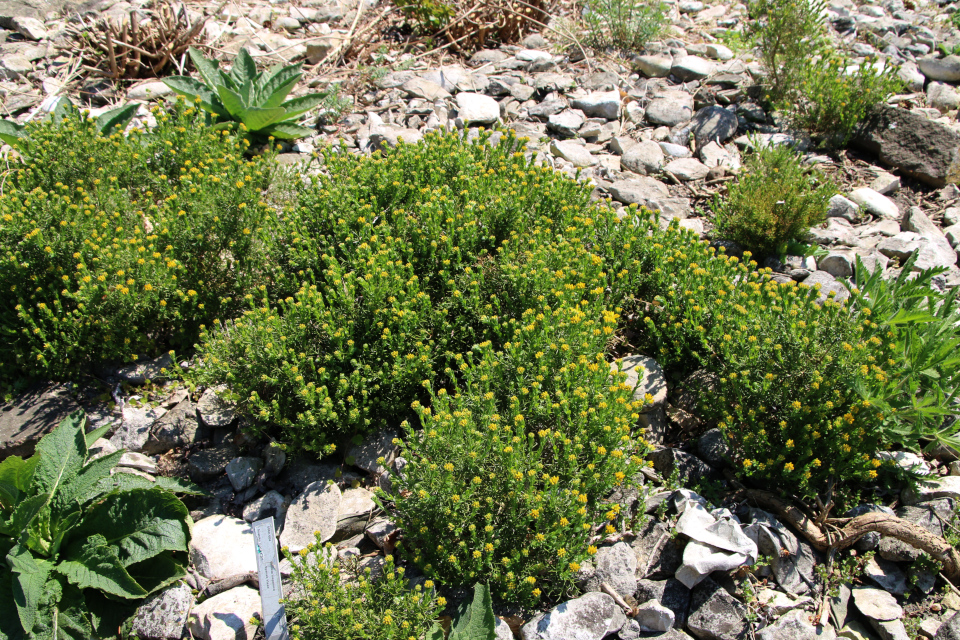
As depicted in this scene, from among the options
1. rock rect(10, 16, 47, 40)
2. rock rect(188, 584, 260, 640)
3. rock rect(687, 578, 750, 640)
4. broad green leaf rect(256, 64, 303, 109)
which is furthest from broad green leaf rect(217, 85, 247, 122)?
rock rect(687, 578, 750, 640)

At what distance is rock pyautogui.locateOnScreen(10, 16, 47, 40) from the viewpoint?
7445 millimetres

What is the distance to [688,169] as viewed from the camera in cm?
638

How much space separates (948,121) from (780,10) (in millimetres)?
2160

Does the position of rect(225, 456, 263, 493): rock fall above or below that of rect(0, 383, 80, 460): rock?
below

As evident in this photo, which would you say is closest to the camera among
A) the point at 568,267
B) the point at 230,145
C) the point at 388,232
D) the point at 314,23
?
the point at 568,267

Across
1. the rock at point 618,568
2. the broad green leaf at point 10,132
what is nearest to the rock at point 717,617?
the rock at point 618,568

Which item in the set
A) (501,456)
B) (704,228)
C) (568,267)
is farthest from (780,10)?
(501,456)

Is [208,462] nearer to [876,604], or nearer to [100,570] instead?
[100,570]

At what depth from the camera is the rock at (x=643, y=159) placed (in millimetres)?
6414

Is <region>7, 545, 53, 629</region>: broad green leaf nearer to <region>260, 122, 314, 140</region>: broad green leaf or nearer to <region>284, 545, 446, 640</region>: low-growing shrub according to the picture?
<region>284, 545, 446, 640</region>: low-growing shrub

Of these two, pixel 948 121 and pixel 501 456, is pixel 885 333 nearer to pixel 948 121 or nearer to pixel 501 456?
pixel 501 456

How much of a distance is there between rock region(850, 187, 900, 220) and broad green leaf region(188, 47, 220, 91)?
604 centimetres

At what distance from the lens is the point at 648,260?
468 cm

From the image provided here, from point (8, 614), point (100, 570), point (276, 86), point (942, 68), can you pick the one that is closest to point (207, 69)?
point (276, 86)
